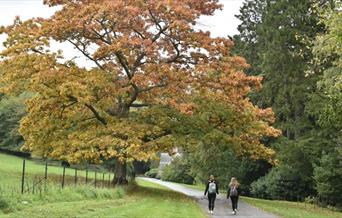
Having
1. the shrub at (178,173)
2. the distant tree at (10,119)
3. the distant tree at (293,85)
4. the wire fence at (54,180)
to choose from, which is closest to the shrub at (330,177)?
the distant tree at (293,85)

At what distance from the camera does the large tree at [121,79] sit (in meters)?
27.5

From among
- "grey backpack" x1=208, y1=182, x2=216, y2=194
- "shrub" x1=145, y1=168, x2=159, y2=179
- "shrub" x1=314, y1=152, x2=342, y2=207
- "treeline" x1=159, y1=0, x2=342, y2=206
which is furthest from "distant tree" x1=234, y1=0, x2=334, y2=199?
"shrub" x1=145, y1=168, x2=159, y2=179

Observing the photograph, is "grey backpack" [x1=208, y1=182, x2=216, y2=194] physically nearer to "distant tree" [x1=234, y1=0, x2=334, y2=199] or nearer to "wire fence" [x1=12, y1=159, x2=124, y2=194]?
"wire fence" [x1=12, y1=159, x2=124, y2=194]

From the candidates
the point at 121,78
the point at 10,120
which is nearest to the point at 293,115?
the point at 121,78

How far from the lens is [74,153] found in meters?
27.4

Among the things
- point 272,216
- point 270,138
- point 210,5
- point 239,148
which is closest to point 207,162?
point 270,138

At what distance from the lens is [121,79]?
3097 cm

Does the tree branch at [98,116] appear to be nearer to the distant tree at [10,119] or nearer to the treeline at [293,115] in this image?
the treeline at [293,115]

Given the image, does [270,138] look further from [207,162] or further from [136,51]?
[136,51]

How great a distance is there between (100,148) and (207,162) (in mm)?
24237

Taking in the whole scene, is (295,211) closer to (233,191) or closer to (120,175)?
(233,191)

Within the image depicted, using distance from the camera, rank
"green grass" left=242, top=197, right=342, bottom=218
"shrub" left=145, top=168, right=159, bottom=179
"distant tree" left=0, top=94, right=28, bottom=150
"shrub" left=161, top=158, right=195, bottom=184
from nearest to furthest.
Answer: "green grass" left=242, top=197, right=342, bottom=218, "distant tree" left=0, top=94, right=28, bottom=150, "shrub" left=161, top=158, right=195, bottom=184, "shrub" left=145, top=168, right=159, bottom=179

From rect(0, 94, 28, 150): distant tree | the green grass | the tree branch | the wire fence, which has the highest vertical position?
rect(0, 94, 28, 150): distant tree

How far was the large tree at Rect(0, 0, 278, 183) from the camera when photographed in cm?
2753
